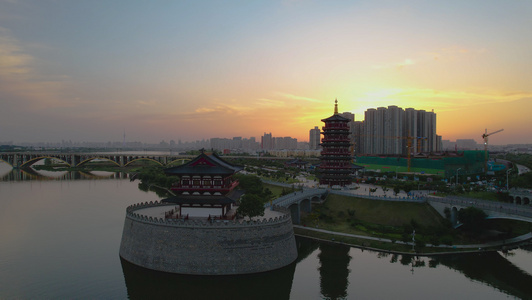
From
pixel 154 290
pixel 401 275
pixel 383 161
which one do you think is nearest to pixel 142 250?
pixel 154 290

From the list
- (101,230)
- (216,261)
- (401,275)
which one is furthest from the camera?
(101,230)

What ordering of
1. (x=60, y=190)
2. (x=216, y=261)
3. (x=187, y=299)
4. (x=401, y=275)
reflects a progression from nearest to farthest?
(x=187, y=299), (x=216, y=261), (x=401, y=275), (x=60, y=190)

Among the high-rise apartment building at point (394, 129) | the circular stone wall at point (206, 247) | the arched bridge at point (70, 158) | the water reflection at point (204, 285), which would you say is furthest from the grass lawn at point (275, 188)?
the arched bridge at point (70, 158)

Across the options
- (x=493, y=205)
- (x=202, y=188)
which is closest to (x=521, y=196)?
(x=493, y=205)

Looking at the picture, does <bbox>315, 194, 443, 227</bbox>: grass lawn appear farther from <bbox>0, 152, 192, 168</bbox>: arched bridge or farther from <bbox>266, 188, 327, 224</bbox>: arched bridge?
<bbox>0, 152, 192, 168</bbox>: arched bridge

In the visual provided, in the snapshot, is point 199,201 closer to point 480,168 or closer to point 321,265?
point 321,265
